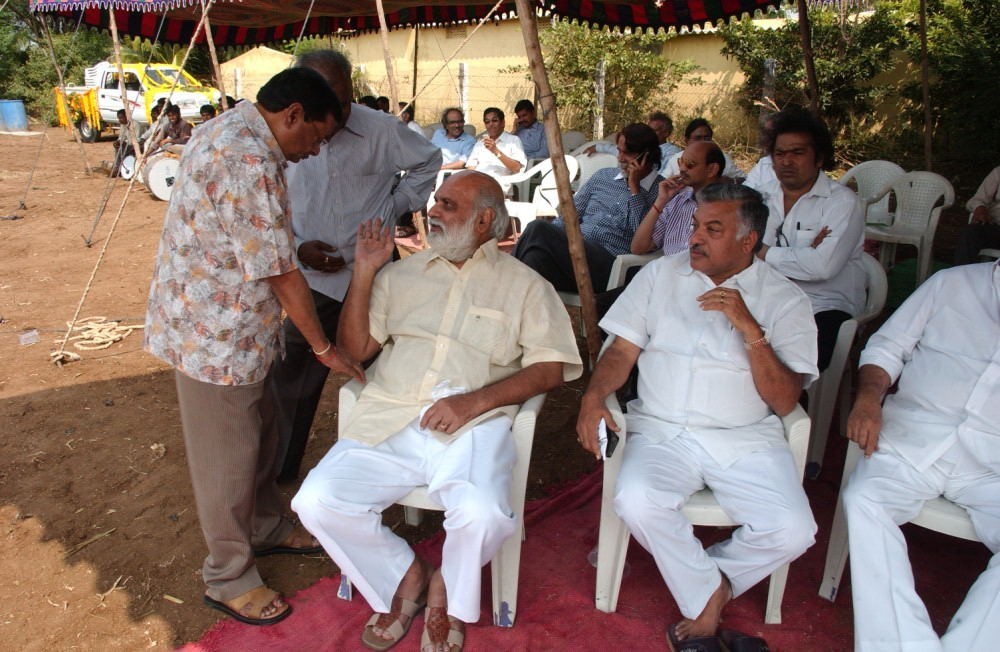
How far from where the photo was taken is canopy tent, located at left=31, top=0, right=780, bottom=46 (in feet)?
16.7

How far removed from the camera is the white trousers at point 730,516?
7.43 ft

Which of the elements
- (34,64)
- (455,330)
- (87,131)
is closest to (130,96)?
(87,131)

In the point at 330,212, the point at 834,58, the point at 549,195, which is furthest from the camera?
the point at 834,58

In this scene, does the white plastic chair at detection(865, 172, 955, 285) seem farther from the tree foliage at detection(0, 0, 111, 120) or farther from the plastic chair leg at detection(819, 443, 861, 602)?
the tree foliage at detection(0, 0, 111, 120)

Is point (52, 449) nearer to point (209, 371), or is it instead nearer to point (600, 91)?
point (209, 371)

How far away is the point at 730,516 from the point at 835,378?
48.2 inches

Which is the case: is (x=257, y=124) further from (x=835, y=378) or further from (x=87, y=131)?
(x=87, y=131)

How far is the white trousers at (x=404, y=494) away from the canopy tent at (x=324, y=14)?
326 centimetres

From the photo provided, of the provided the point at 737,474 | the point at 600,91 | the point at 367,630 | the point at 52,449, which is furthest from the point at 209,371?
the point at 600,91

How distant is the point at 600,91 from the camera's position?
535 inches

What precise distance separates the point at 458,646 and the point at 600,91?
12.7m

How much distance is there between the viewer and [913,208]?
18.5 feet

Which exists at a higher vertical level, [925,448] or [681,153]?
[681,153]

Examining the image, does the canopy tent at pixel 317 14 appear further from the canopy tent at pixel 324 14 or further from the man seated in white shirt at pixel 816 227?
the man seated in white shirt at pixel 816 227
